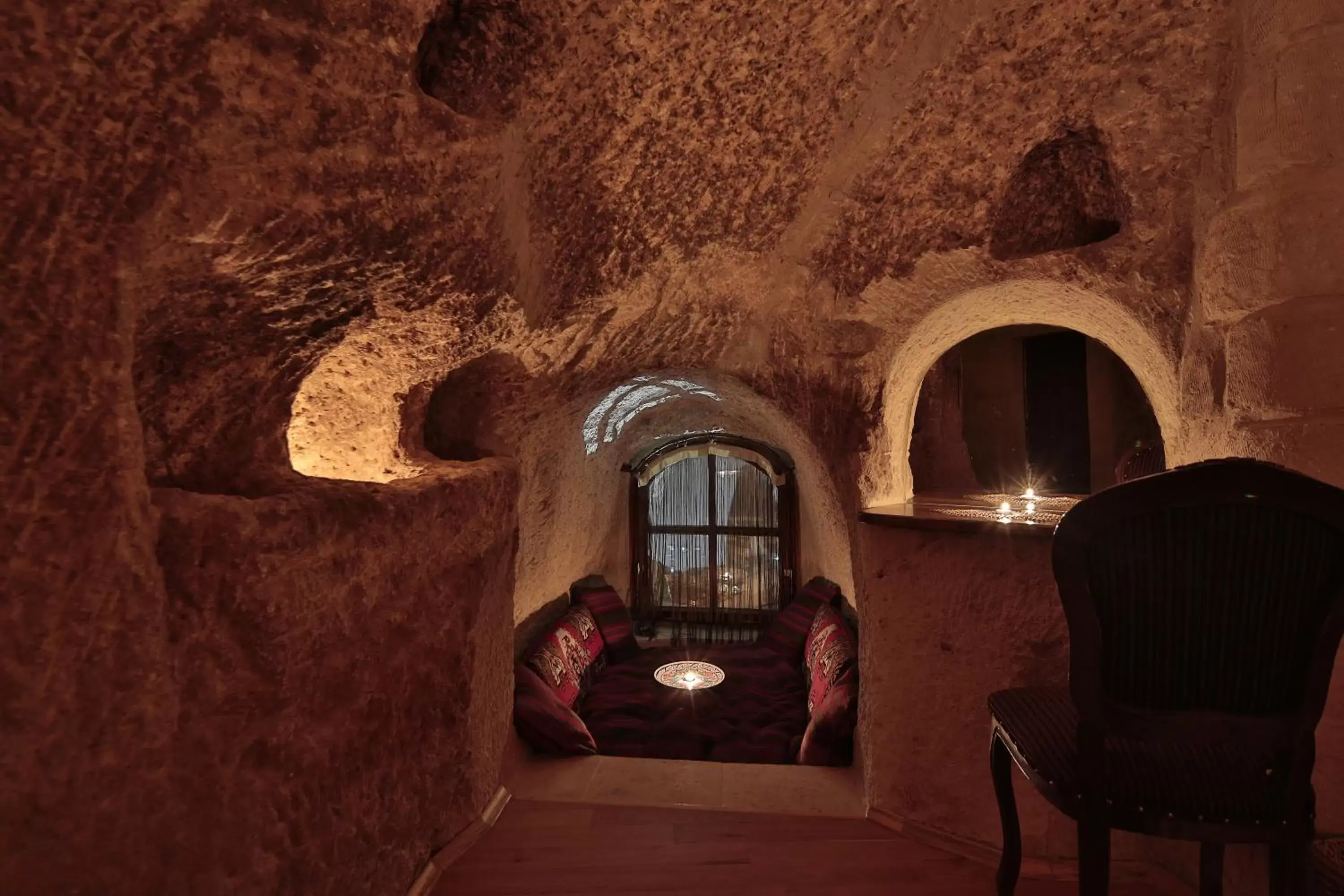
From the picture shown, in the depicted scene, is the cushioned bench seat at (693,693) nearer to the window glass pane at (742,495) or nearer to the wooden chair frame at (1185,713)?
the window glass pane at (742,495)

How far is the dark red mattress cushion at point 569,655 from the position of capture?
11.1 feet

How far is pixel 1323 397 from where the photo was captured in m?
1.53

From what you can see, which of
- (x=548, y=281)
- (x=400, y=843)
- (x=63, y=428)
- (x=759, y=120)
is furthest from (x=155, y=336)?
(x=759, y=120)

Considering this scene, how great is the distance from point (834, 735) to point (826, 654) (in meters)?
0.74

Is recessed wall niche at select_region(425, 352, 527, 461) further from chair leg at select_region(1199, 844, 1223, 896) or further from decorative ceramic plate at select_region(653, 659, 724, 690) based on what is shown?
chair leg at select_region(1199, 844, 1223, 896)

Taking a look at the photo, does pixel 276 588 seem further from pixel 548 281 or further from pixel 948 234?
pixel 948 234

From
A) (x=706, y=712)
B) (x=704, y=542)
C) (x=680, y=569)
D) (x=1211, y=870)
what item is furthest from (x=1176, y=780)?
(x=680, y=569)

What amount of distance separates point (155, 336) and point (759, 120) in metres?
1.64

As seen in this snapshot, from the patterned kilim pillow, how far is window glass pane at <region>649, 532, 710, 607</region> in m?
1.42

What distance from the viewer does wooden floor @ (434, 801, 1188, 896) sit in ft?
6.08

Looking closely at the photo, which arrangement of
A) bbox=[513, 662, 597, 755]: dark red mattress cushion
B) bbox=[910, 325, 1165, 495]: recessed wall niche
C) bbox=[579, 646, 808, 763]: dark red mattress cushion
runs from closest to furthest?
bbox=[513, 662, 597, 755]: dark red mattress cushion
bbox=[579, 646, 808, 763]: dark red mattress cushion
bbox=[910, 325, 1165, 495]: recessed wall niche

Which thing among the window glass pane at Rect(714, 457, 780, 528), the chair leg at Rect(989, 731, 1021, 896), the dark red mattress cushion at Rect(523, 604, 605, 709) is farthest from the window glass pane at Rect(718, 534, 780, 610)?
the chair leg at Rect(989, 731, 1021, 896)

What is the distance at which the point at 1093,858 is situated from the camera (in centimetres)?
112

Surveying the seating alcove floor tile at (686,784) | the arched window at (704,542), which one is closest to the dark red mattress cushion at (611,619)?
the arched window at (704,542)
